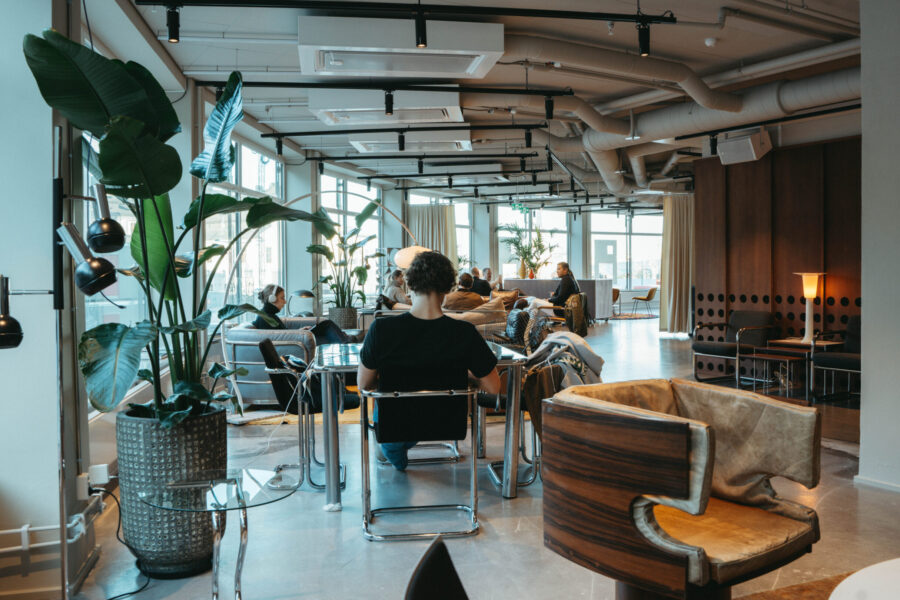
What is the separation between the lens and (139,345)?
2.54 m

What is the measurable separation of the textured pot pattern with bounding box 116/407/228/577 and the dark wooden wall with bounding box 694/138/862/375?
6934 millimetres

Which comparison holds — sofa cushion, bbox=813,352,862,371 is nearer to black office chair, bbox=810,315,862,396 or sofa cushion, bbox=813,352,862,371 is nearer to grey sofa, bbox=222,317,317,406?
black office chair, bbox=810,315,862,396

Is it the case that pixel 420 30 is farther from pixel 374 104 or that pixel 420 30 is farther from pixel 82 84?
pixel 82 84

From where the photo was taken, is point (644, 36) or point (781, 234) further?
point (781, 234)

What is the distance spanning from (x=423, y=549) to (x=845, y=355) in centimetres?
534

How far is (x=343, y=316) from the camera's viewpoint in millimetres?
10031

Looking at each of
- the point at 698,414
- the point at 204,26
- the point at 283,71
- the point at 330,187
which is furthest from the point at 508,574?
the point at 330,187

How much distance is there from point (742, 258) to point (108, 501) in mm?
7366

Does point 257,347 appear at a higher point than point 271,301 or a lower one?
lower

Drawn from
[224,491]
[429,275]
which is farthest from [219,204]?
[224,491]

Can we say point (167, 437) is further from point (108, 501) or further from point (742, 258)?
point (742, 258)

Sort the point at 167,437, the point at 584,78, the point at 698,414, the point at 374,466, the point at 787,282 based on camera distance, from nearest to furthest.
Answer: the point at 698,414, the point at 167,437, the point at 374,466, the point at 584,78, the point at 787,282

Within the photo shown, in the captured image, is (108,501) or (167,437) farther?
(108,501)

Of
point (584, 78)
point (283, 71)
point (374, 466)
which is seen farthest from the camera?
point (584, 78)
